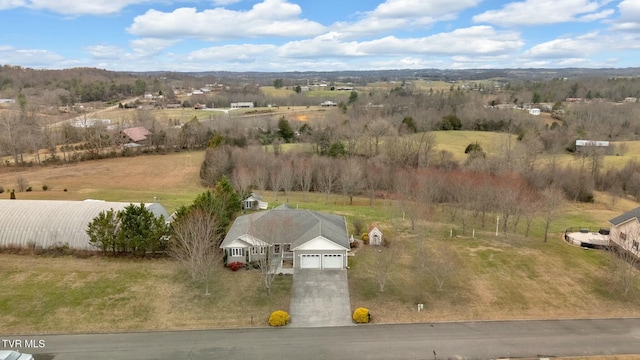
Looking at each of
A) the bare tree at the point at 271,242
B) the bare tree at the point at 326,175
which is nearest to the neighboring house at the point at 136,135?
the bare tree at the point at 326,175

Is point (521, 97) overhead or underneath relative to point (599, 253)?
overhead

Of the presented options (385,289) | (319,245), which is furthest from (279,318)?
(319,245)

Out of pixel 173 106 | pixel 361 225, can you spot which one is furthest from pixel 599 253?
pixel 173 106

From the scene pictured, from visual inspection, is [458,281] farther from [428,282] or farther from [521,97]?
[521,97]

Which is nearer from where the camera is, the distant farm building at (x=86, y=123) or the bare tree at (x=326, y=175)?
the bare tree at (x=326, y=175)

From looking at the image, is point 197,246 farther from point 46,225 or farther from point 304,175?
point 304,175

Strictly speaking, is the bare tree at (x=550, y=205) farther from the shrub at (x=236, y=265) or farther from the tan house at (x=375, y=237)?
the shrub at (x=236, y=265)
